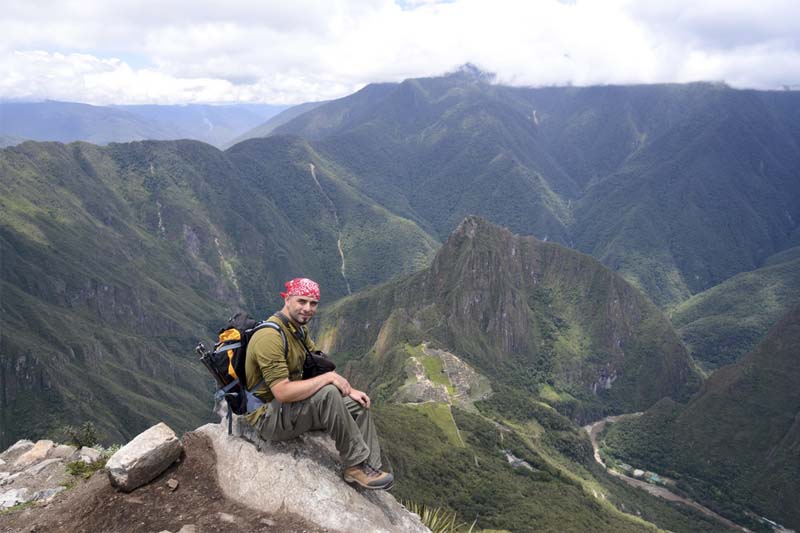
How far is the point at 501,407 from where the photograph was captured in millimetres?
114375

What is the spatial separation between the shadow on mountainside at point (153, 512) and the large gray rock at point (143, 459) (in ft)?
0.72

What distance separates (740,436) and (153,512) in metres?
146

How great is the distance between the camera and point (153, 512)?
35.8 feet

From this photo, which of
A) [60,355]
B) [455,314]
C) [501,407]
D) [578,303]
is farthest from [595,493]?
[60,355]

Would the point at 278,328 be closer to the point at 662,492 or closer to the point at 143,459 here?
the point at 143,459

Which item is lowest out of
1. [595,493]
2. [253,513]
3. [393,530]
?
[595,493]

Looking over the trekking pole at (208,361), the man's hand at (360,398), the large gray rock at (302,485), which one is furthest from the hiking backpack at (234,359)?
the man's hand at (360,398)

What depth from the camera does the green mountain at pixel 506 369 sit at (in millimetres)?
77875

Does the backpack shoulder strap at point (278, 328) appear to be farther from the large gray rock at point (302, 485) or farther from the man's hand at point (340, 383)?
the large gray rock at point (302, 485)

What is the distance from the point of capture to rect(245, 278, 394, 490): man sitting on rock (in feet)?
34.7

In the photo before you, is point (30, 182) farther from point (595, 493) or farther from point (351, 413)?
Result: point (351, 413)

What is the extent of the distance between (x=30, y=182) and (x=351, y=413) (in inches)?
8996

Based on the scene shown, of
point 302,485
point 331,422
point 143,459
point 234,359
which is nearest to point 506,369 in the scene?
point 302,485


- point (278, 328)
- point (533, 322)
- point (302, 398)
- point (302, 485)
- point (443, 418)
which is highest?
point (278, 328)
